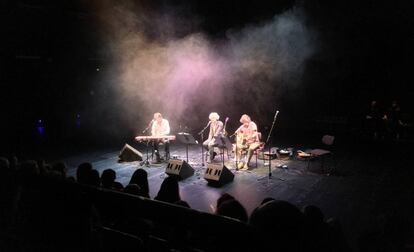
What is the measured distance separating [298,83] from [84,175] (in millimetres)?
12961

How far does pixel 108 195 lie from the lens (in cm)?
163

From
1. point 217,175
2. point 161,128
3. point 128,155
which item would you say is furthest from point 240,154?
point 128,155

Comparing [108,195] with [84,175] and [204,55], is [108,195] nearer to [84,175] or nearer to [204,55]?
[84,175]

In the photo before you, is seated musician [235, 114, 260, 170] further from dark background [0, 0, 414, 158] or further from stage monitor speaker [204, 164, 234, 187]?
dark background [0, 0, 414, 158]

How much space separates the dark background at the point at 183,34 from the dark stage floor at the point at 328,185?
12.9 feet

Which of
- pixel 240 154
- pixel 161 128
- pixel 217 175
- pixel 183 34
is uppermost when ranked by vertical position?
pixel 183 34

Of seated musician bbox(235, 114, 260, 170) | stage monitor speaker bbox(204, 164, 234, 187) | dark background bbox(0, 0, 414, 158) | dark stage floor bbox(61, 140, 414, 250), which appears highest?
dark background bbox(0, 0, 414, 158)

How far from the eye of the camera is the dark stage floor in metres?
5.91

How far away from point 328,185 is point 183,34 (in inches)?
297

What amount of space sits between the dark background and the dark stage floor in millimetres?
3919

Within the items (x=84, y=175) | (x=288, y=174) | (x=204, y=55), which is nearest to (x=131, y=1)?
(x=204, y=55)

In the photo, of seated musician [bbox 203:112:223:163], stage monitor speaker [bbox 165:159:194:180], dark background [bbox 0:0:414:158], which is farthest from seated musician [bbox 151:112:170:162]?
dark background [bbox 0:0:414:158]

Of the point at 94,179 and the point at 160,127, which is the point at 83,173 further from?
the point at 160,127

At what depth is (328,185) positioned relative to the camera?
735 cm
